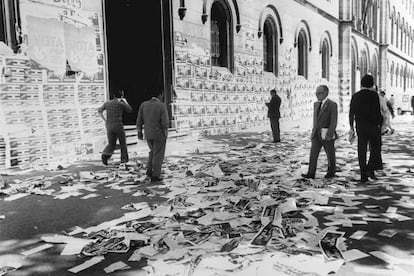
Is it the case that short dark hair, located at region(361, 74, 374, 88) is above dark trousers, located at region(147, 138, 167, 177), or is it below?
above

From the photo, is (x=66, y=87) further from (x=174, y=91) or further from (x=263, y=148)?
(x=263, y=148)

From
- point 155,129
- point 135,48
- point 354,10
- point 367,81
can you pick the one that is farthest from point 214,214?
point 354,10

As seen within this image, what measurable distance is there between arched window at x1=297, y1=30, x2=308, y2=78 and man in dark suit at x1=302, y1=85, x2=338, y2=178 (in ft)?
62.4

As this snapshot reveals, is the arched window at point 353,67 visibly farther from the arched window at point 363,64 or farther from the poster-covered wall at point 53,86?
the poster-covered wall at point 53,86

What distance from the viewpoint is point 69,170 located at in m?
9.18

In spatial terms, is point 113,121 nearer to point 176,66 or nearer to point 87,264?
point 176,66

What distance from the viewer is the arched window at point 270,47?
21734mm

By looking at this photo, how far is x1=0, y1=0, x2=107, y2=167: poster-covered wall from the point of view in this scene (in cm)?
900

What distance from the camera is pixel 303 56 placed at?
26.1m

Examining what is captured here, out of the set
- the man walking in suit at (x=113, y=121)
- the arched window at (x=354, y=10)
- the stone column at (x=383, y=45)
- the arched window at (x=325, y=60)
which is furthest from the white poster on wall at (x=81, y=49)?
the stone column at (x=383, y=45)

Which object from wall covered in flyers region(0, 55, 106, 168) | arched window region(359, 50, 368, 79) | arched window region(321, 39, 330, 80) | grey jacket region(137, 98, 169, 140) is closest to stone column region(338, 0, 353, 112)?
arched window region(321, 39, 330, 80)

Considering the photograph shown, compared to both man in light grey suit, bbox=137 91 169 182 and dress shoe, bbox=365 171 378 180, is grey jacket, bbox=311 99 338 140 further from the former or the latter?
man in light grey suit, bbox=137 91 169 182

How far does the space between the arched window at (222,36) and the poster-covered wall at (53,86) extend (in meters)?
7.00

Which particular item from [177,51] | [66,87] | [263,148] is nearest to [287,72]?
[177,51]
